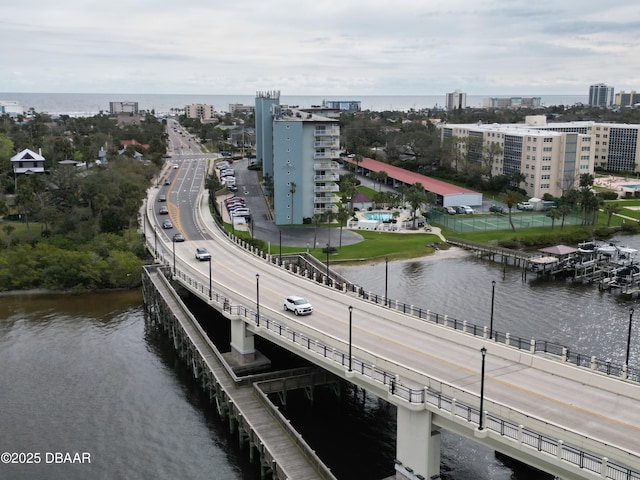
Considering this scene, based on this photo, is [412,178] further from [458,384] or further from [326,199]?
[458,384]

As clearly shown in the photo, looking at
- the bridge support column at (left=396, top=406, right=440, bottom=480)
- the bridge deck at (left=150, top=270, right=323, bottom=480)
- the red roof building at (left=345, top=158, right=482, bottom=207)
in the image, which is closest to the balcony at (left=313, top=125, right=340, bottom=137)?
the red roof building at (left=345, top=158, right=482, bottom=207)

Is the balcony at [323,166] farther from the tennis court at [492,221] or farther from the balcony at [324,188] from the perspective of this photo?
the tennis court at [492,221]

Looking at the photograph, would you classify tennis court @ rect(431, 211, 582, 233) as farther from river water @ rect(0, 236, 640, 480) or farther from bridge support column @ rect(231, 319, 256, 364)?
bridge support column @ rect(231, 319, 256, 364)

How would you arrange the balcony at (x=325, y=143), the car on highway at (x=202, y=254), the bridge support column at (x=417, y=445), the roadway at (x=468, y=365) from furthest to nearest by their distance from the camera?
the balcony at (x=325, y=143) < the car on highway at (x=202, y=254) < the bridge support column at (x=417, y=445) < the roadway at (x=468, y=365)

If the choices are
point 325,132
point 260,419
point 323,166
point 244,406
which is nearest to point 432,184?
point 323,166

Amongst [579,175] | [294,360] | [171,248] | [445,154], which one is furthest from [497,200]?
[294,360]

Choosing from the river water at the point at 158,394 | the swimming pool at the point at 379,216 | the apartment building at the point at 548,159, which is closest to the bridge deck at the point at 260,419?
the river water at the point at 158,394
